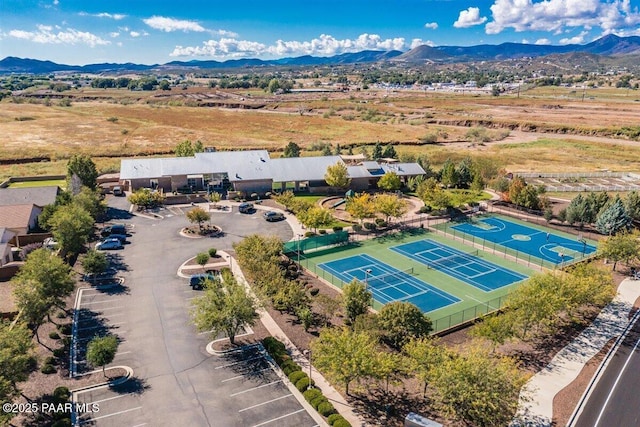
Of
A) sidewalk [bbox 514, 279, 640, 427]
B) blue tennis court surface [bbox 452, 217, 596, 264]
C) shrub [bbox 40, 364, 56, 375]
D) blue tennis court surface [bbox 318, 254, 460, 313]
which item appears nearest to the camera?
sidewalk [bbox 514, 279, 640, 427]

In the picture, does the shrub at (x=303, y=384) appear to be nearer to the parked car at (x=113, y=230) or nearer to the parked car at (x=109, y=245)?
the parked car at (x=109, y=245)

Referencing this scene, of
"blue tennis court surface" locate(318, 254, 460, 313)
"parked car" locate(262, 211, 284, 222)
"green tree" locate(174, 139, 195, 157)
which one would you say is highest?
"green tree" locate(174, 139, 195, 157)

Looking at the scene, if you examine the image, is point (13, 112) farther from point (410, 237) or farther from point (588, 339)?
point (588, 339)

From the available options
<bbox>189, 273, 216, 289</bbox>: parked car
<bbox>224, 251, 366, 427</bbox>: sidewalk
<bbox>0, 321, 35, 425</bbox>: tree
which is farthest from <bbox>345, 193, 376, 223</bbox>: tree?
<bbox>0, 321, 35, 425</bbox>: tree

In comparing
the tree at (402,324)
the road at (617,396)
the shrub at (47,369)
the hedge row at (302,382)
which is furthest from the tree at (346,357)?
the shrub at (47,369)

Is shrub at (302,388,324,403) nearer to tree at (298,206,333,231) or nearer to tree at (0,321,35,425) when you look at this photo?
tree at (0,321,35,425)

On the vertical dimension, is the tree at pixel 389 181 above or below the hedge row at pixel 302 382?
above

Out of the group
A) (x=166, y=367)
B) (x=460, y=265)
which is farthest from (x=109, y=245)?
(x=460, y=265)
